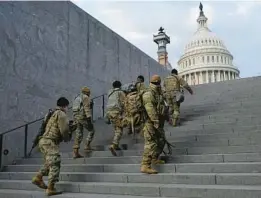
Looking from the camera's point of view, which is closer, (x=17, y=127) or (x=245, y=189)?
(x=245, y=189)

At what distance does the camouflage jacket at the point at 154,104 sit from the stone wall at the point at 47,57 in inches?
188

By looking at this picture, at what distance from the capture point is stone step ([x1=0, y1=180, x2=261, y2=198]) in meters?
4.51

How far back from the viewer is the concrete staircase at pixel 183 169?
5023mm

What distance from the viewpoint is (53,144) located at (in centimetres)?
564

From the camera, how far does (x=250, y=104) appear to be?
1016 centimetres

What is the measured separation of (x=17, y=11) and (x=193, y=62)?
72788 mm

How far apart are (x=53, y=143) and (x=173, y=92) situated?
4.63 meters

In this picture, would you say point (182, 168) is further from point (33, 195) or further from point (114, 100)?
point (33, 195)

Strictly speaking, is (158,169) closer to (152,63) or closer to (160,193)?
(160,193)

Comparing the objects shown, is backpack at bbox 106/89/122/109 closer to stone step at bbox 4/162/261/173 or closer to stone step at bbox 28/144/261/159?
stone step at bbox 28/144/261/159

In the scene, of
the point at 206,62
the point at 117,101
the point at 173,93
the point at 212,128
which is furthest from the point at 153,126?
the point at 206,62

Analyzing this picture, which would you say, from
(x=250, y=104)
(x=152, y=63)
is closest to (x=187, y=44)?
(x=152, y=63)

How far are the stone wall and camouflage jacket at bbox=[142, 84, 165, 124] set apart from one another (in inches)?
188

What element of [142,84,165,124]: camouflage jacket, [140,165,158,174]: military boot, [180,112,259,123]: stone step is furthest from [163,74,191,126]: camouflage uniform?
[140,165,158,174]: military boot
